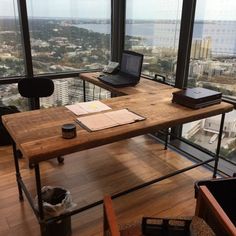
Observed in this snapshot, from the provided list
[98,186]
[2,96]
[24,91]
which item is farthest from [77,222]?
[2,96]

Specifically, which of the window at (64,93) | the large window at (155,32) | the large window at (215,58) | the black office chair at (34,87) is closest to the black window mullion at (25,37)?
the black office chair at (34,87)

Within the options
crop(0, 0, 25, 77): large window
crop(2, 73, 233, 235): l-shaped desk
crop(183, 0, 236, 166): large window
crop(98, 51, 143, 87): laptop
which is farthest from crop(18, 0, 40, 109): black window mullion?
crop(183, 0, 236, 166): large window

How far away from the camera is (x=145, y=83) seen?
9.73 ft

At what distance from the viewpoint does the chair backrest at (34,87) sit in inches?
108

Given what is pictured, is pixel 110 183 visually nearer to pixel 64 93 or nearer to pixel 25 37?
pixel 64 93

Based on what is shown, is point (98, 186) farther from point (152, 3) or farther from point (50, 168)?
point (152, 3)

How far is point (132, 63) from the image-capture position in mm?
2973

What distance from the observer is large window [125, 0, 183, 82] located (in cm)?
299

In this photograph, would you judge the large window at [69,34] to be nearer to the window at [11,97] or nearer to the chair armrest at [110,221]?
the window at [11,97]

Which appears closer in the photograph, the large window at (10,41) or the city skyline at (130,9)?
the city skyline at (130,9)

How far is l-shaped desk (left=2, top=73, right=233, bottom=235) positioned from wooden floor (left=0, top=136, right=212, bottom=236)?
253mm

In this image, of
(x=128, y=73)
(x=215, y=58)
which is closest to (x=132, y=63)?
(x=128, y=73)

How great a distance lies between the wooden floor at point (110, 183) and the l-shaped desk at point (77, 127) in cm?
25

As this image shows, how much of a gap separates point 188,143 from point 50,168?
1.57 m
